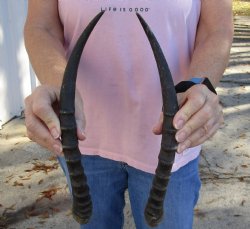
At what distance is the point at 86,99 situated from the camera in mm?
1561

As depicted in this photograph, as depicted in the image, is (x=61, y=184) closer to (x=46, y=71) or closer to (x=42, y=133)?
(x=46, y=71)

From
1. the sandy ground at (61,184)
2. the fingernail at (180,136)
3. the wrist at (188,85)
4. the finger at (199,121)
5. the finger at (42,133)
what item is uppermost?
the wrist at (188,85)

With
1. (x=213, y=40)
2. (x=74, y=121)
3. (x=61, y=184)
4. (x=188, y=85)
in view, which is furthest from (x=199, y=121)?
(x=61, y=184)

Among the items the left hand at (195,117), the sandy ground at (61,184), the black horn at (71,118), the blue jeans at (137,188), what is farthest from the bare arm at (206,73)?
the sandy ground at (61,184)

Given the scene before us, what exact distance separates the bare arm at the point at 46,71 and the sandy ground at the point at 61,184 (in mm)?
1808

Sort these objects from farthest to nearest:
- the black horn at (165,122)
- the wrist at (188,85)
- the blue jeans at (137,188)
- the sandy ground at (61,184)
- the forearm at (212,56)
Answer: the sandy ground at (61,184) < the blue jeans at (137,188) < the forearm at (212,56) < the wrist at (188,85) < the black horn at (165,122)

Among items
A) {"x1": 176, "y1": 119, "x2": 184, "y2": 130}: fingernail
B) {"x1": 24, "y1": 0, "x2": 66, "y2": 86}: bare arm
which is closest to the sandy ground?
{"x1": 24, "y1": 0, "x2": 66, "y2": 86}: bare arm

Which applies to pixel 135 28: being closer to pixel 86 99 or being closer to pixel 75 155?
pixel 86 99

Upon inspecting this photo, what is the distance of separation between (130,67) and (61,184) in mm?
2167

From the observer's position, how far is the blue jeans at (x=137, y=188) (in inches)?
61.5

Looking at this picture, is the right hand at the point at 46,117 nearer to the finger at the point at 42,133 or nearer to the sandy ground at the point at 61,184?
the finger at the point at 42,133

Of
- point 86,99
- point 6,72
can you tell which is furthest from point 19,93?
point 86,99

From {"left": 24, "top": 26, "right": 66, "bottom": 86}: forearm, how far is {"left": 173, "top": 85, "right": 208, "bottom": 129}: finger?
1.41 feet

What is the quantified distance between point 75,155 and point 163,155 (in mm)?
199
